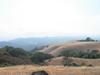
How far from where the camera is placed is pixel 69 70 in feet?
68.1

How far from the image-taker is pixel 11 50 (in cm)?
4781

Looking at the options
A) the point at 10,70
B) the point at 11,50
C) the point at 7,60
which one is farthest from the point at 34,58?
the point at 10,70

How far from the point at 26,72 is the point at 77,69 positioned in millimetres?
3279

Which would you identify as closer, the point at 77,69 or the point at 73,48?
the point at 77,69

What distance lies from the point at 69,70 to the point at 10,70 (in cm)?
376

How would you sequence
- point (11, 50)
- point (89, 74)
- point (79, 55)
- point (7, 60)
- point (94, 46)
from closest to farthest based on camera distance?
1. point (89, 74)
2. point (7, 60)
3. point (11, 50)
4. point (79, 55)
5. point (94, 46)

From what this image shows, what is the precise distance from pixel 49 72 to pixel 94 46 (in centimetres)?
5544

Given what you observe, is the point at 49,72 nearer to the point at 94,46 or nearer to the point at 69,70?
the point at 69,70

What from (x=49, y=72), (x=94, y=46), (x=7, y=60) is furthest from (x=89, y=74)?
(x=94, y=46)

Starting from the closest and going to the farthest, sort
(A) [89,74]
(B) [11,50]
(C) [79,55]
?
(A) [89,74], (B) [11,50], (C) [79,55]

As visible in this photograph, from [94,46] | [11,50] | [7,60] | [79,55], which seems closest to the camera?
[7,60]

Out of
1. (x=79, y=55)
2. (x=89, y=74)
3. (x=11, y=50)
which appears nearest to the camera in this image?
(x=89, y=74)

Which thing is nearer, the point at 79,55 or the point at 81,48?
the point at 79,55

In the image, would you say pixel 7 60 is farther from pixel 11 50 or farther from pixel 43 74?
pixel 43 74
